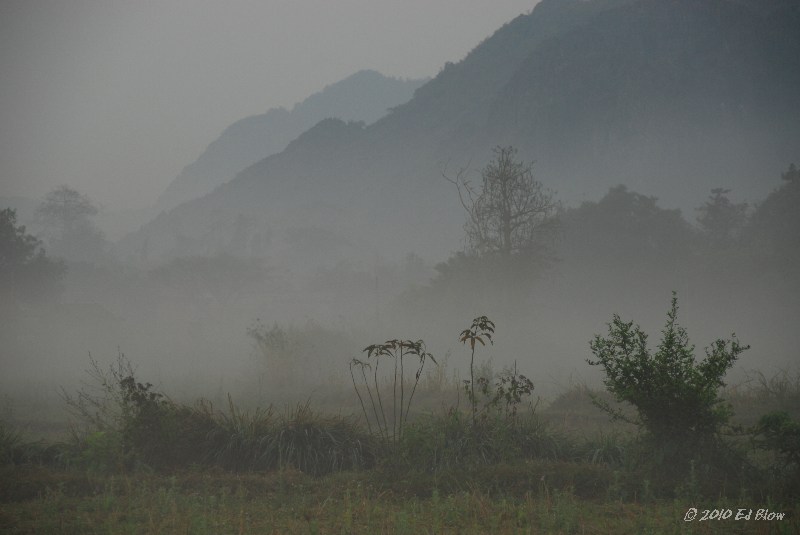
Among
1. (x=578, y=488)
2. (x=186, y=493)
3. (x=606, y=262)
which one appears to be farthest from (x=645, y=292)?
(x=186, y=493)

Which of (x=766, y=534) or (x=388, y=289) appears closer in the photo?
(x=766, y=534)

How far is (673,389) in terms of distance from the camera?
6.53m

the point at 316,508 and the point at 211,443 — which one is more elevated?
the point at 211,443

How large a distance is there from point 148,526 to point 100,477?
2.19 meters

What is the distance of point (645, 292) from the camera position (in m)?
35.3

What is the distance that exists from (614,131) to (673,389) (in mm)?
171231

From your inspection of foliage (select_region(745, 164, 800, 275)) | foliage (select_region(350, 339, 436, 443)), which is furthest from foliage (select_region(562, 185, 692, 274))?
foliage (select_region(350, 339, 436, 443))

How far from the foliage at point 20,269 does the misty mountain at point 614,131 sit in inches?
2632

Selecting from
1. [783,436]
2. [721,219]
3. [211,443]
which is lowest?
[211,443]

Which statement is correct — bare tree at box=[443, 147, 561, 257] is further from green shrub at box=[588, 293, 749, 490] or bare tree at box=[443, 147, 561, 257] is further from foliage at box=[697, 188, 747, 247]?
foliage at box=[697, 188, 747, 247]

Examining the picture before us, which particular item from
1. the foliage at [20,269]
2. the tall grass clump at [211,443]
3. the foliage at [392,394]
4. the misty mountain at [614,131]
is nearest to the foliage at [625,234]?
the foliage at [392,394]

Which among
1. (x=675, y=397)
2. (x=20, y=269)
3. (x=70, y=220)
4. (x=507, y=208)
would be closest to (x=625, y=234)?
(x=507, y=208)

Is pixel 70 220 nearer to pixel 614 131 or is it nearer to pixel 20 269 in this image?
pixel 20 269

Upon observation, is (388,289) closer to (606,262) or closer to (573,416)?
(606,262)
